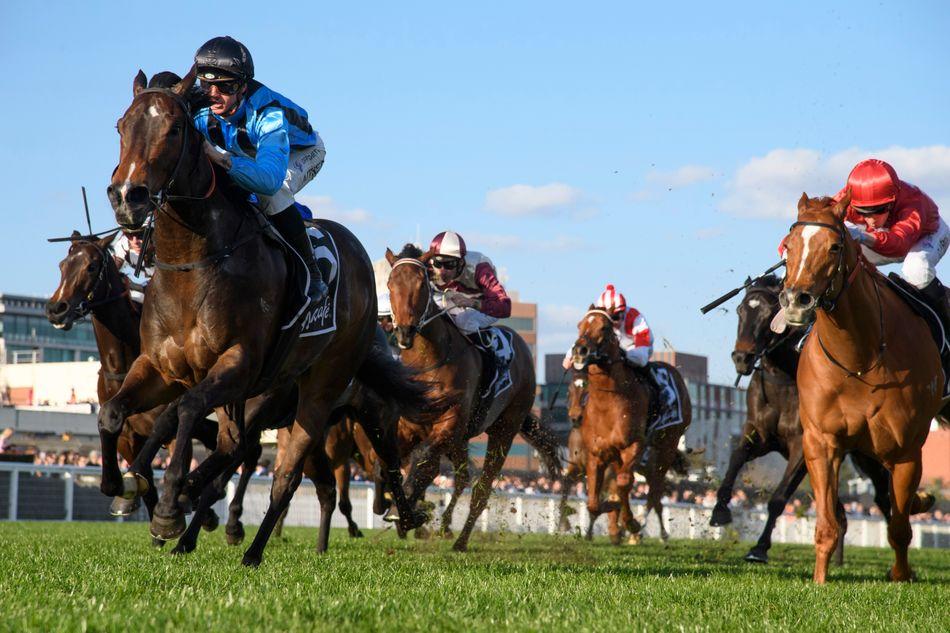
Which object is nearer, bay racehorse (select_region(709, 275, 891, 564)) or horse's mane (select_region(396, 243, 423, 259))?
bay racehorse (select_region(709, 275, 891, 564))

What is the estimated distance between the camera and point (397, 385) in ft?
29.5

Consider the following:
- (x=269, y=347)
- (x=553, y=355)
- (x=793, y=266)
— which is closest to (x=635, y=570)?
(x=793, y=266)

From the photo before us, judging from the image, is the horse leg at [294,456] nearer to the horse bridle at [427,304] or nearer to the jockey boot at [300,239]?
the jockey boot at [300,239]

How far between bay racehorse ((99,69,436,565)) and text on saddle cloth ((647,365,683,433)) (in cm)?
791

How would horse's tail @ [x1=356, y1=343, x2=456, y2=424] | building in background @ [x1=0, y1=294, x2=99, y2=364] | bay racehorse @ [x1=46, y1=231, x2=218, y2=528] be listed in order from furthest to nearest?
building in background @ [x1=0, y1=294, x2=99, y2=364]
bay racehorse @ [x1=46, y1=231, x2=218, y2=528]
horse's tail @ [x1=356, y1=343, x2=456, y2=424]

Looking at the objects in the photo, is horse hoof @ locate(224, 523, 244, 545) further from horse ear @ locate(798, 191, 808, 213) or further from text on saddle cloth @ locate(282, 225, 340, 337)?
horse ear @ locate(798, 191, 808, 213)

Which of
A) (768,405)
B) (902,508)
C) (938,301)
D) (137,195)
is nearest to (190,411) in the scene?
(137,195)

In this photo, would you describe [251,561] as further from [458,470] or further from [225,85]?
[458,470]

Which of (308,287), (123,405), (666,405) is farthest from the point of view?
(666,405)

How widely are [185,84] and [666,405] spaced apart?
915cm

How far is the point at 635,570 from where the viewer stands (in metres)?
7.84

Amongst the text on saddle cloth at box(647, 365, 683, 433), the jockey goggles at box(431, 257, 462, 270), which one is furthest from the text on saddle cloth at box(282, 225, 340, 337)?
the text on saddle cloth at box(647, 365, 683, 433)

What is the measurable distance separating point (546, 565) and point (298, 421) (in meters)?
1.83

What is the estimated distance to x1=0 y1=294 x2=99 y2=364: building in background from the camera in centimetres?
9144
